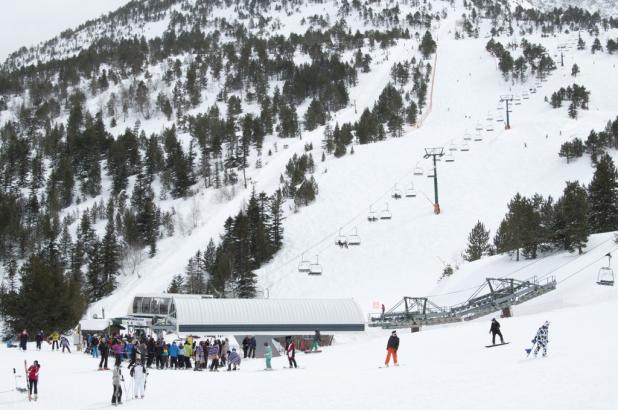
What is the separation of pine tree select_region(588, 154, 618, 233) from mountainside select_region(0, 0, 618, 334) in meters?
0.59

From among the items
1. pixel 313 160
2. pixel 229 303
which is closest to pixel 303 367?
pixel 229 303

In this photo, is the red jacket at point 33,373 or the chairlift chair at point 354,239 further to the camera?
the chairlift chair at point 354,239

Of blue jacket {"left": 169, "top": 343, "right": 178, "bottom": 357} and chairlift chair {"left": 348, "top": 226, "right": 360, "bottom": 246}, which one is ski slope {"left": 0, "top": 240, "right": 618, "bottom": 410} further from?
chairlift chair {"left": 348, "top": 226, "right": 360, "bottom": 246}

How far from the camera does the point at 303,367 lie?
93.6 ft

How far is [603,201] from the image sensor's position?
2271 inches

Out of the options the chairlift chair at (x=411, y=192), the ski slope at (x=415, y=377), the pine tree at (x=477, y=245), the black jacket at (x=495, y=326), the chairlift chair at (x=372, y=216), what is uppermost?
the chairlift chair at (x=411, y=192)

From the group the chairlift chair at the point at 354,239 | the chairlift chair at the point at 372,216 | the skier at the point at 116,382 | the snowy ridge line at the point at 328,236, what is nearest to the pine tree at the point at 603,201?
the chairlift chair at the point at 354,239

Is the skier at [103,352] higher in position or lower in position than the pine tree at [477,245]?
lower

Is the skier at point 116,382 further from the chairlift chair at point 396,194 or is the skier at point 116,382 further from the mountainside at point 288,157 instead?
the chairlift chair at point 396,194

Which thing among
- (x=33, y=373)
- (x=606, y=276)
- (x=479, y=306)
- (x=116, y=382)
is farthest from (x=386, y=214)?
(x=116, y=382)

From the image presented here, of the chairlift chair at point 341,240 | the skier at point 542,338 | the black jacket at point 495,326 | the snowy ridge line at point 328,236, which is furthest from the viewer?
the snowy ridge line at point 328,236

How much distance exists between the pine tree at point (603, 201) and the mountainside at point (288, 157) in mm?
591

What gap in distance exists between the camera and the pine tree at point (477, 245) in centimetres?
5969

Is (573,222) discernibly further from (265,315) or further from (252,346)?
(252,346)
